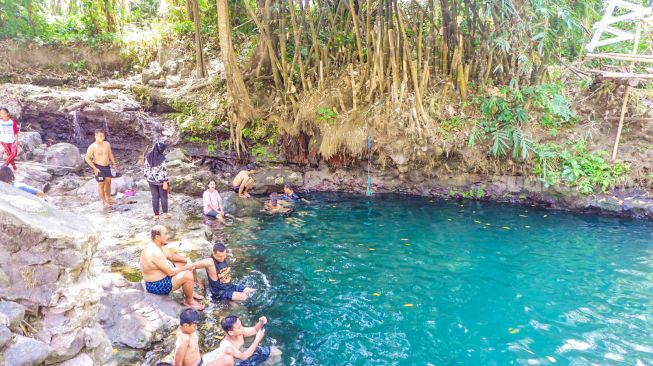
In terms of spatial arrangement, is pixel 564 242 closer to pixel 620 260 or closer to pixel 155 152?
pixel 620 260

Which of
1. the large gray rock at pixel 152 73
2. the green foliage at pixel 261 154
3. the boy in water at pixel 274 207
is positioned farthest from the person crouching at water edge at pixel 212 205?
the large gray rock at pixel 152 73

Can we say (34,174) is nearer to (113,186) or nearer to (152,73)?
(113,186)

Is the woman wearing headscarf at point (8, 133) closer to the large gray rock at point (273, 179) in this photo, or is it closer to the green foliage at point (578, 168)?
the large gray rock at point (273, 179)

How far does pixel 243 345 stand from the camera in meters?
4.56

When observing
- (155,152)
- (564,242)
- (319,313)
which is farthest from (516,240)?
(155,152)

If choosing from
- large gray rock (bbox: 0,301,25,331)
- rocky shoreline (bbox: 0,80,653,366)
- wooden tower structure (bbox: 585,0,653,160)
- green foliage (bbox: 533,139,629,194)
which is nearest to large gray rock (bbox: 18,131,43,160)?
rocky shoreline (bbox: 0,80,653,366)

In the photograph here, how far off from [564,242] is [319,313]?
5.54 metres

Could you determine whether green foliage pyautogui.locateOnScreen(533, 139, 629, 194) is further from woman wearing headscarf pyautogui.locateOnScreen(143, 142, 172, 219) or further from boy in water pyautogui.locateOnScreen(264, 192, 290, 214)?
woman wearing headscarf pyautogui.locateOnScreen(143, 142, 172, 219)

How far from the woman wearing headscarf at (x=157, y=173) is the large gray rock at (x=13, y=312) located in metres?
4.76

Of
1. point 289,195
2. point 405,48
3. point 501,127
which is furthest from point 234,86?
point 501,127

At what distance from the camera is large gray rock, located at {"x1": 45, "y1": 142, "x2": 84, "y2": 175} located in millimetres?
10406

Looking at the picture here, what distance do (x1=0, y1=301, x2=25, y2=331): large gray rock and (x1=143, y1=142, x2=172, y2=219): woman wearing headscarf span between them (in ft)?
15.6

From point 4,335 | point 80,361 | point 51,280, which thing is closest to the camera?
point 4,335

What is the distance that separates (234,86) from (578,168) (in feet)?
30.5
